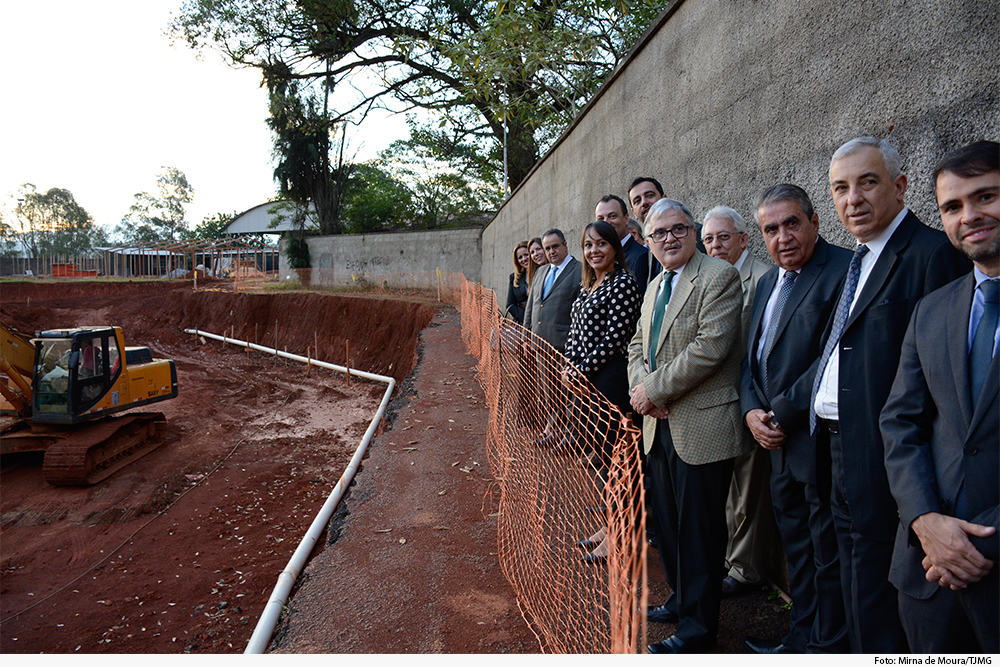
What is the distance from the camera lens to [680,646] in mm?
2158

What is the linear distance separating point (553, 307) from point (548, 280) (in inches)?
15.5

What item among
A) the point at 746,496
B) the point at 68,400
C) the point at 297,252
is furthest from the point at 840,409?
the point at 297,252

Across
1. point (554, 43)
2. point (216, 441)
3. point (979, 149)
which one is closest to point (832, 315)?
point (979, 149)

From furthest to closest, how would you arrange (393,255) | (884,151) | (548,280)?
(393,255), (548,280), (884,151)

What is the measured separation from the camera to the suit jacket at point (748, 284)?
2516 mm

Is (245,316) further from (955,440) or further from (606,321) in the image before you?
(955,440)

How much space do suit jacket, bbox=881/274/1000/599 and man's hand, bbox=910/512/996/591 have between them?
0.02 m

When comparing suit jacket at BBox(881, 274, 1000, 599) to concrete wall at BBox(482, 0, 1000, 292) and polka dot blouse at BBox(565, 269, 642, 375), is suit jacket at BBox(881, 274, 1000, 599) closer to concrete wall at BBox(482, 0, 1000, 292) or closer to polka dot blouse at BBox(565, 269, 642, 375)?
concrete wall at BBox(482, 0, 1000, 292)

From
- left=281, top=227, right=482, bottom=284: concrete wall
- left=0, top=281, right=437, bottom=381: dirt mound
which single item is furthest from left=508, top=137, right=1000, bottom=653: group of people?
left=281, top=227, right=482, bottom=284: concrete wall

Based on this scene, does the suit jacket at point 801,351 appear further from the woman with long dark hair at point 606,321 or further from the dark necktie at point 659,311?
the woman with long dark hair at point 606,321

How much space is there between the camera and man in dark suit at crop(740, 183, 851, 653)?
1.96m

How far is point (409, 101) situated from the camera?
2234cm

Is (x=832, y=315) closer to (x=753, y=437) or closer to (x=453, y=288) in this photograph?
(x=753, y=437)

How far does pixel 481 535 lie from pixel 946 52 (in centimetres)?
338
